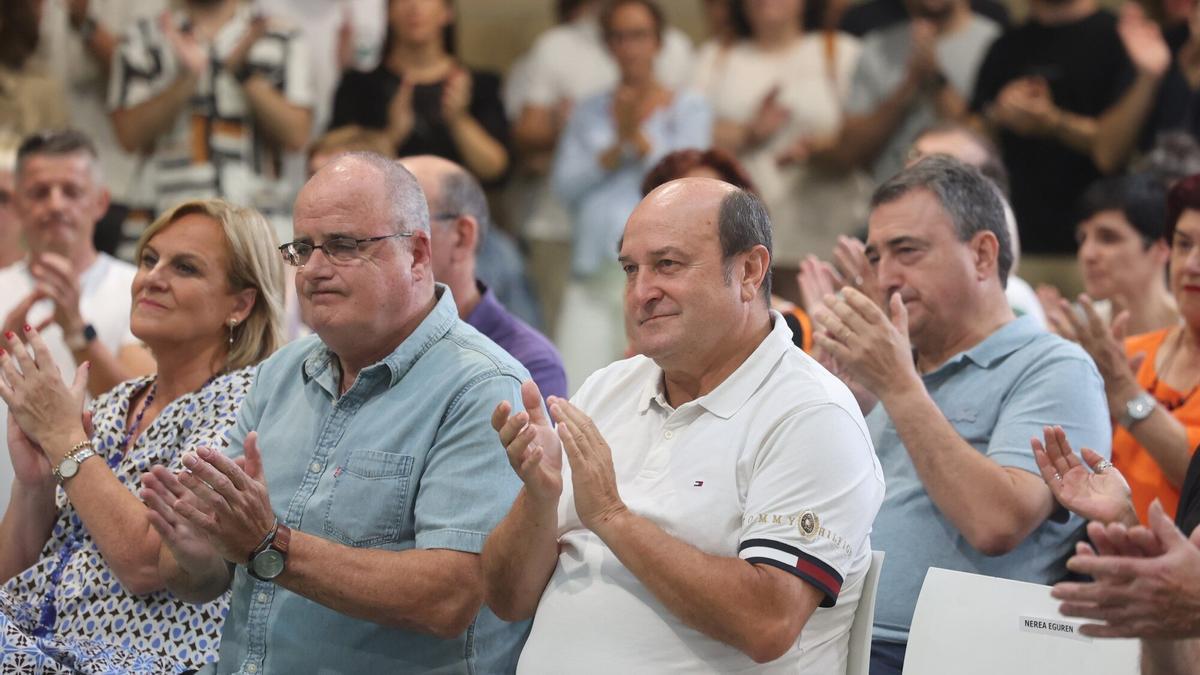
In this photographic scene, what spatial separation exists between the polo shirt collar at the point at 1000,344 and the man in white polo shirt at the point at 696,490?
623mm

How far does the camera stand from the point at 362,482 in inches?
99.6

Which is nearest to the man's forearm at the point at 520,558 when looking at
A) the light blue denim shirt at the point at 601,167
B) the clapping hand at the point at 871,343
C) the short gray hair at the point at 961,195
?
the clapping hand at the point at 871,343

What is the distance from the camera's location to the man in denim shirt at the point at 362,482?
7.82ft

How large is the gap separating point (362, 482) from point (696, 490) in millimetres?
588

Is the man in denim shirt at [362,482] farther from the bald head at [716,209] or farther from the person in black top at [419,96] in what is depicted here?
the person in black top at [419,96]

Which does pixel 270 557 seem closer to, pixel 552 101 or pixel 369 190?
pixel 369 190

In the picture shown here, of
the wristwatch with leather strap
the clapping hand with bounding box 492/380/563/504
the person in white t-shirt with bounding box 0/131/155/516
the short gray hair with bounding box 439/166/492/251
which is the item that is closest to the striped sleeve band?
the clapping hand with bounding box 492/380/563/504

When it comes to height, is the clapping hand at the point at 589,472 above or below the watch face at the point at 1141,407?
above

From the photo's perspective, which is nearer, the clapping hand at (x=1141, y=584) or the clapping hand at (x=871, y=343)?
the clapping hand at (x=1141, y=584)

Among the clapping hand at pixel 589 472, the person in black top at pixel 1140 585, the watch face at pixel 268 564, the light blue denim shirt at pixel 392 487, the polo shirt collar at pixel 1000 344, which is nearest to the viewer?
the person in black top at pixel 1140 585

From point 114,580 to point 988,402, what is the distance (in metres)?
1.70

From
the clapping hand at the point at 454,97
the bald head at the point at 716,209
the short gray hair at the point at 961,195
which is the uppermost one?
the bald head at the point at 716,209

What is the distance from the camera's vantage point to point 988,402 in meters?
2.89

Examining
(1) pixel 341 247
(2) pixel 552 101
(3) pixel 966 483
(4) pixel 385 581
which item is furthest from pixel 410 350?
(2) pixel 552 101
